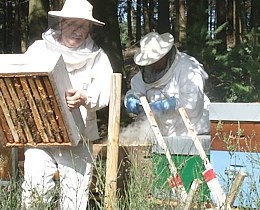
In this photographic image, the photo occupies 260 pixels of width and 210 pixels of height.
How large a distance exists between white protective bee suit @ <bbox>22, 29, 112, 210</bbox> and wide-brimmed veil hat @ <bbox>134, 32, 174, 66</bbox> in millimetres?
1466

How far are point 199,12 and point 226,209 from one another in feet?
14.9

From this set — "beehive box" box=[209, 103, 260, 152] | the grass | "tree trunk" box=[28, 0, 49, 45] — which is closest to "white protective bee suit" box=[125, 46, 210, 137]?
"beehive box" box=[209, 103, 260, 152]

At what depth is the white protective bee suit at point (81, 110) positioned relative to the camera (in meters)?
3.52

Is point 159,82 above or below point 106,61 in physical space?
below

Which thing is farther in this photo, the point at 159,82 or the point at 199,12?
the point at 199,12

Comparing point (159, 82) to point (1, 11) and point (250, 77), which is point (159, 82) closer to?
point (250, 77)

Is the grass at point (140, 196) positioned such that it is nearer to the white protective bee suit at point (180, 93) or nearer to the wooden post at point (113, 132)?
the wooden post at point (113, 132)

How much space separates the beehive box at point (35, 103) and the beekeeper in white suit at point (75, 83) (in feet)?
0.47

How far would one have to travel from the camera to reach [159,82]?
203 inches

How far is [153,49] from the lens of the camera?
523 centimetres

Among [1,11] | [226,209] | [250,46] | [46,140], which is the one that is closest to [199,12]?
[250,46]

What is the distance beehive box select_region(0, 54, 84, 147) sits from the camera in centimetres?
318

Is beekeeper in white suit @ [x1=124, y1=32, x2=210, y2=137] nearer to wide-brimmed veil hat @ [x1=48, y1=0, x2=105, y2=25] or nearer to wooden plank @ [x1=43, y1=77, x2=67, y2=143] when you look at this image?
wide-brimmed veil hat @ [x1=48, y1=0, x2=105, y2=25]

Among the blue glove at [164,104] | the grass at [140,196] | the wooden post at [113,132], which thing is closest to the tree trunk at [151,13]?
the blue glove at [164,104]
